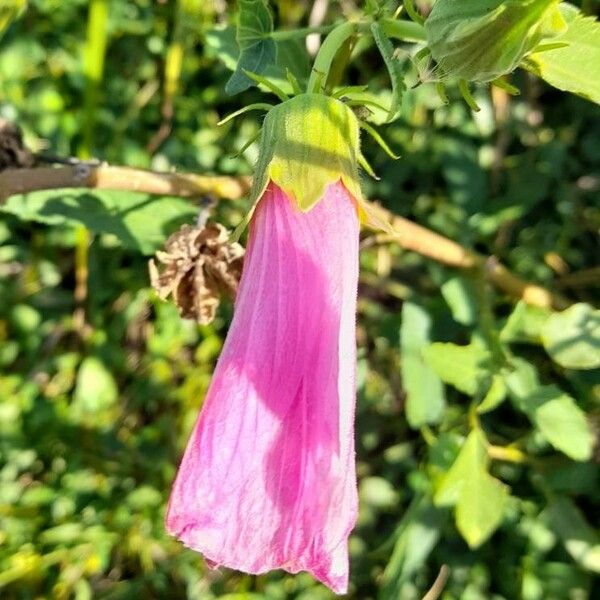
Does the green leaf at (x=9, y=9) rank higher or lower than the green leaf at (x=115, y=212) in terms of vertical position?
higher

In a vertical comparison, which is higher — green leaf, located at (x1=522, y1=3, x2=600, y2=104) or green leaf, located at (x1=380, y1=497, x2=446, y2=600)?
green leaf, located at (x1=522, y1=3, x2=600, y2=104)

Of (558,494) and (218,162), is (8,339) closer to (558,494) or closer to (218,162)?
(218,162)

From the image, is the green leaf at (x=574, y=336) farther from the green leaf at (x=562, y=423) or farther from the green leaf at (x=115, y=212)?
the green leaf at (x=115, y=212)

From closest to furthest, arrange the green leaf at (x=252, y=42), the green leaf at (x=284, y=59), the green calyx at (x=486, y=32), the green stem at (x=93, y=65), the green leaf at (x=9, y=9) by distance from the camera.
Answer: the green calyx at (x=486, y=32)
the green leaf at (x=252, y=42)
the green leaf at (x=284, y=59)
the green leaf at (x=9, y=9)
the green stem at (x=93, y=65)

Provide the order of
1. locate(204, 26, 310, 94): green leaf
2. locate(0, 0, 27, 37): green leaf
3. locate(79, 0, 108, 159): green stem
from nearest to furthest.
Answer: locate(204, 26, 310, 94): green leaf < locate(0, 0, 27, 37): green leaf < locate(79, 0, 108, 159): green stem

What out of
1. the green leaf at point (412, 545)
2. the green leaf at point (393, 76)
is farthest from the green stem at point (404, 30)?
the green leaf at point (412, 545)

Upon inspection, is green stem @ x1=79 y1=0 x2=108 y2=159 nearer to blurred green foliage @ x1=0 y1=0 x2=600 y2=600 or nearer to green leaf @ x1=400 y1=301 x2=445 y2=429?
blurred green foliage @ x1=0 y1=0 x2=600 y2=600

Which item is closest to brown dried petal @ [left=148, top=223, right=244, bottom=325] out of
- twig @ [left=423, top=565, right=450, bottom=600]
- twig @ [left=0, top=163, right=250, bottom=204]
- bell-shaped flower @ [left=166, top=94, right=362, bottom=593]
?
twig @ [left=0, top=163, right=250, bottom=204]
